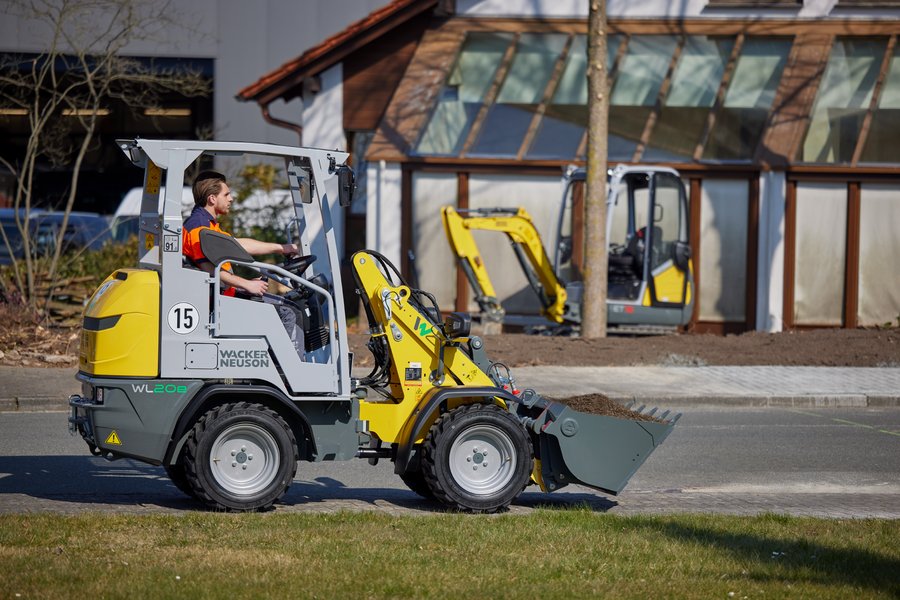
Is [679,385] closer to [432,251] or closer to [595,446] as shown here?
[595,446]

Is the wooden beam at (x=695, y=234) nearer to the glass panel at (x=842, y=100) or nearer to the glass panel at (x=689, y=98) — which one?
the glass panel at (x=689, y=98)

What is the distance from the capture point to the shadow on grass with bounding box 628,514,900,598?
4762mm

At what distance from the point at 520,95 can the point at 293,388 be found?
43.8 ft

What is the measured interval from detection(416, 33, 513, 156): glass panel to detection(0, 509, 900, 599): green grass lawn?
1265 cm

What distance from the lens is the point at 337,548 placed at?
16.6 feet

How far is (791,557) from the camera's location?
5.12m

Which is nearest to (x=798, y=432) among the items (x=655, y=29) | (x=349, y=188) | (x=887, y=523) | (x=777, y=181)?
(x=887, y=523)

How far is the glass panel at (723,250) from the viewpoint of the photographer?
1797cm

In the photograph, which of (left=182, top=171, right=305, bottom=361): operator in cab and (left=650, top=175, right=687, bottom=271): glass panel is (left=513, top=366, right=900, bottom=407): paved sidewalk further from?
(left=182, top=171, right=305, bottom=361): operator in cab

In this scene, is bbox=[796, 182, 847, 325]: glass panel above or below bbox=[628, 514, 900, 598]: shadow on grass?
above

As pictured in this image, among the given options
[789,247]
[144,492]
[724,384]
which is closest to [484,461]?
[144,492]

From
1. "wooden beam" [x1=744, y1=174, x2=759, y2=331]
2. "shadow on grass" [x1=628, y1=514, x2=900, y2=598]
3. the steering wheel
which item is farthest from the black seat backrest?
"wooden beam" [x1=744, y1=174, x2=759, y2=331]

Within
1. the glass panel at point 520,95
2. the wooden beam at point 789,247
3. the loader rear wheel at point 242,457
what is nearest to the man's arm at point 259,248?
the loader rear wheel at point 242,457

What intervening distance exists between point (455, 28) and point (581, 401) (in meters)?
13.4
